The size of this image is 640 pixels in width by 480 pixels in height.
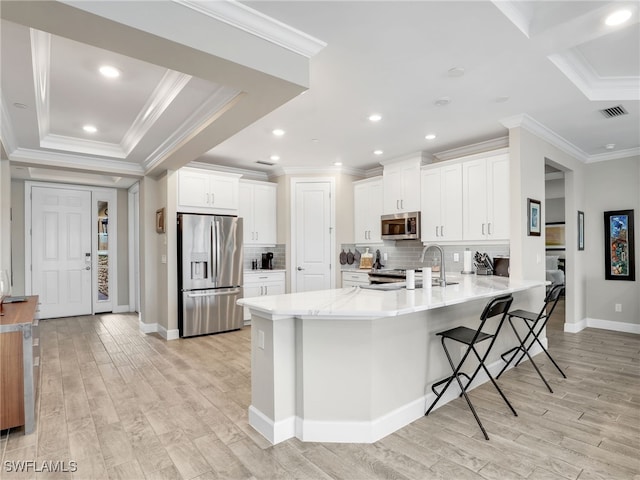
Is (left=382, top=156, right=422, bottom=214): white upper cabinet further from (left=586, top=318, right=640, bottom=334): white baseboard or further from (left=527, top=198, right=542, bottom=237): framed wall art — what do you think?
(left=586, top=318, right=640, bottom=334): white baseboard

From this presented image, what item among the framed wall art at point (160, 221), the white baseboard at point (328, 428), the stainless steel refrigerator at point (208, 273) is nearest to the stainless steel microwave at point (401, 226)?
the stainless steel refrigerator at point (208, 273)

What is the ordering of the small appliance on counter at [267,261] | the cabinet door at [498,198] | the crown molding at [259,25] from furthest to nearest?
the small appliance on counter at [267,261], the cabinet door at [498,198], the crown molding at [259,25]

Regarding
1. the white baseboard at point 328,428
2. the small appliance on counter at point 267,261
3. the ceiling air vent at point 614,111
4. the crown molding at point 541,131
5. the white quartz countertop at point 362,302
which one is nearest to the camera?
the white quartz countertop at point 362,302

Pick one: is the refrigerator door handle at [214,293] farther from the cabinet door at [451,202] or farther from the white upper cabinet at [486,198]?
the white upper cabinet at [486,198]

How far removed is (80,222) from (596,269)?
8751 mm

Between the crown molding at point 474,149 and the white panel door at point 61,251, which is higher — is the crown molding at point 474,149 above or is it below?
above

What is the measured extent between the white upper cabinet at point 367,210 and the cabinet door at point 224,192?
2.06m

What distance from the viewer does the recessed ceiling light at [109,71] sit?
109 inches

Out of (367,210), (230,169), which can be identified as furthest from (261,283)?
(367,210)

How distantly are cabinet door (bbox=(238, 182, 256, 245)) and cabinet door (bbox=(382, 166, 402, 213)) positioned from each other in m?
2.21

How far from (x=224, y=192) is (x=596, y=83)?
4.62 meters

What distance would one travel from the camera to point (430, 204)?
16.9 feet

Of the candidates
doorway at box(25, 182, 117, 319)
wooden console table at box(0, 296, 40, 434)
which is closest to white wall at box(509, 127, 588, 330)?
wooden console table at box(0, 296, 40, 434)

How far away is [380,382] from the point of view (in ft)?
8.00
